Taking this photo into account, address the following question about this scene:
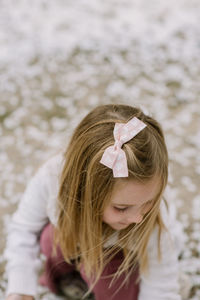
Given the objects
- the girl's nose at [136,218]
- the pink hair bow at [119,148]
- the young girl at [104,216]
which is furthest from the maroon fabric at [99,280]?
the pink hair bow at [119,148]

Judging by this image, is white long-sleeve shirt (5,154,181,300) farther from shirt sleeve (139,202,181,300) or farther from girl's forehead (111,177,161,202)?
girl's forehead (111,177,161,202)

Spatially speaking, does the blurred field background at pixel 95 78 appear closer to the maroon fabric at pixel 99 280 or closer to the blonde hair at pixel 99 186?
the maroon fabric at pixel 99 280

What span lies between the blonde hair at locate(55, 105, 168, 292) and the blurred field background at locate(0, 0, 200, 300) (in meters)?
0.38

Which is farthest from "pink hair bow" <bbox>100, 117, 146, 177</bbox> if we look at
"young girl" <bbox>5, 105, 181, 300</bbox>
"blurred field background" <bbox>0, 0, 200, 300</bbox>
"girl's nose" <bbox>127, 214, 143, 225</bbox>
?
"blurred field background" <bbox>0, 0, 200, 300</bbox>

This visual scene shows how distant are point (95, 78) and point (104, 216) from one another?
4.49 ft

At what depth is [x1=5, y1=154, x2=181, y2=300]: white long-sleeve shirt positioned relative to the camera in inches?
44.8

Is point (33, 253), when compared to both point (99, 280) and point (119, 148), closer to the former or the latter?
point (99, 280)

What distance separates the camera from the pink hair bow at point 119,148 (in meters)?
0.84

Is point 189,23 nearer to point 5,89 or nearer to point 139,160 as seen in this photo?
point 5,89

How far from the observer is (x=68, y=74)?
89.9 inches

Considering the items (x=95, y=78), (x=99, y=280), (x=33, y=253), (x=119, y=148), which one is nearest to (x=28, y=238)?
(x=33, y=253)

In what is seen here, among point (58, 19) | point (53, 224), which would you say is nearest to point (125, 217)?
point (53, 224)

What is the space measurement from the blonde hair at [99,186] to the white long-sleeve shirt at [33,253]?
4 cm

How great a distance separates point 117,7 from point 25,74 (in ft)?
3.34
